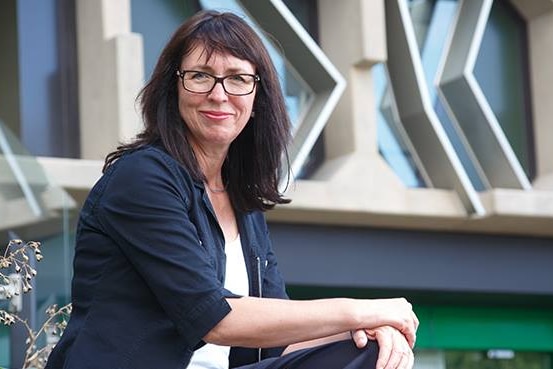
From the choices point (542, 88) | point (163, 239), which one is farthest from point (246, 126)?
point (542, 88)

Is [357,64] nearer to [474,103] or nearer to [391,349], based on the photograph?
[474,103]

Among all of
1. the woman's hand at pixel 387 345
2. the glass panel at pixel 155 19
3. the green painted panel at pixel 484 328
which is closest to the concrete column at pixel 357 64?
the glass panel at pixel 155 19

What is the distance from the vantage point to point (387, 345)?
3045mm

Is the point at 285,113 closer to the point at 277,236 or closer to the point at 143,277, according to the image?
the point at 143,277

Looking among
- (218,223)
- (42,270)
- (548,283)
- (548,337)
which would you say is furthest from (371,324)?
(548,337)

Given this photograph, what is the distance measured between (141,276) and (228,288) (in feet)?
1.05

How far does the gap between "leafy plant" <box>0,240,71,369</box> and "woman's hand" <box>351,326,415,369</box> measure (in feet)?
3.78

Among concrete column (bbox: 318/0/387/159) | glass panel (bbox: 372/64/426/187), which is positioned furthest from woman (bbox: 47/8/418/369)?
glass panel (bbox: 372/64/426/187)

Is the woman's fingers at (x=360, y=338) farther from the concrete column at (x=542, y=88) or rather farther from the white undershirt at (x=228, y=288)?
the concrete column at (x=542, y=88)

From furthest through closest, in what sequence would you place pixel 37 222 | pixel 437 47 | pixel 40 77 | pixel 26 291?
pixel 437 47 < pixel 40 77 < pixel 37 222 < pixel 26 291

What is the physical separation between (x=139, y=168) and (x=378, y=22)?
1002 centimetres

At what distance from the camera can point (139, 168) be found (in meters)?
3.16

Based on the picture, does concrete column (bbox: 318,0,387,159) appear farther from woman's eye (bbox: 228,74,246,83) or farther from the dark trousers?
the dark trousers

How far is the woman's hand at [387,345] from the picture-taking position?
303 cm
